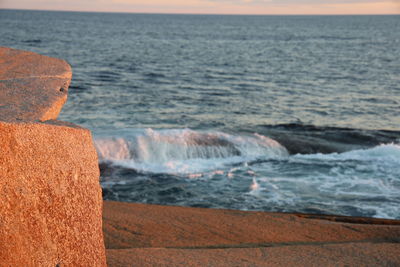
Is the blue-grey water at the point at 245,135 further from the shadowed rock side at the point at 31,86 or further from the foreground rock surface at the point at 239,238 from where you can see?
the shadowed rock side at the point at 31,86

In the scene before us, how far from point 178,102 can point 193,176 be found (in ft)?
28.0

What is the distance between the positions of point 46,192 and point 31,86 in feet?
4.21

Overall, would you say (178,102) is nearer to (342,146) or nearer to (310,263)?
(342,146)

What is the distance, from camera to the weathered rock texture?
2350mm

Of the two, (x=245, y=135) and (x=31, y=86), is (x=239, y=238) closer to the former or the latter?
(x=31, y=86)

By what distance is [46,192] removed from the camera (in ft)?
8.23

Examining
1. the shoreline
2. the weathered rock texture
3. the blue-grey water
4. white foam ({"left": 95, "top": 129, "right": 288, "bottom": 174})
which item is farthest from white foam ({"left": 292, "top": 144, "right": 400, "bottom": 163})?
the weathered rock texture

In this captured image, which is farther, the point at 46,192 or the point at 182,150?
the point at 182,150

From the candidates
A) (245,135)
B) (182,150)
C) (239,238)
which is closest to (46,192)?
(239,238)

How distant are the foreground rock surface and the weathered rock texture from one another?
2.81 feet

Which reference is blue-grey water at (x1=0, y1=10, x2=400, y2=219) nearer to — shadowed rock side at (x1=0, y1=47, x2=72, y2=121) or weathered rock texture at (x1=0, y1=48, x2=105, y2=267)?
shadowed rock side at (x1=0, y1=47, x2=72, y2=121)

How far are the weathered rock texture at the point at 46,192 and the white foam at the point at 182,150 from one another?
641cm

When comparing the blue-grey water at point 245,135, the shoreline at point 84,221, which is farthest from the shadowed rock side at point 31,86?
the blue-grey water at point 245,135

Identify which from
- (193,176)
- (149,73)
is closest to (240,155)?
(193,176)
